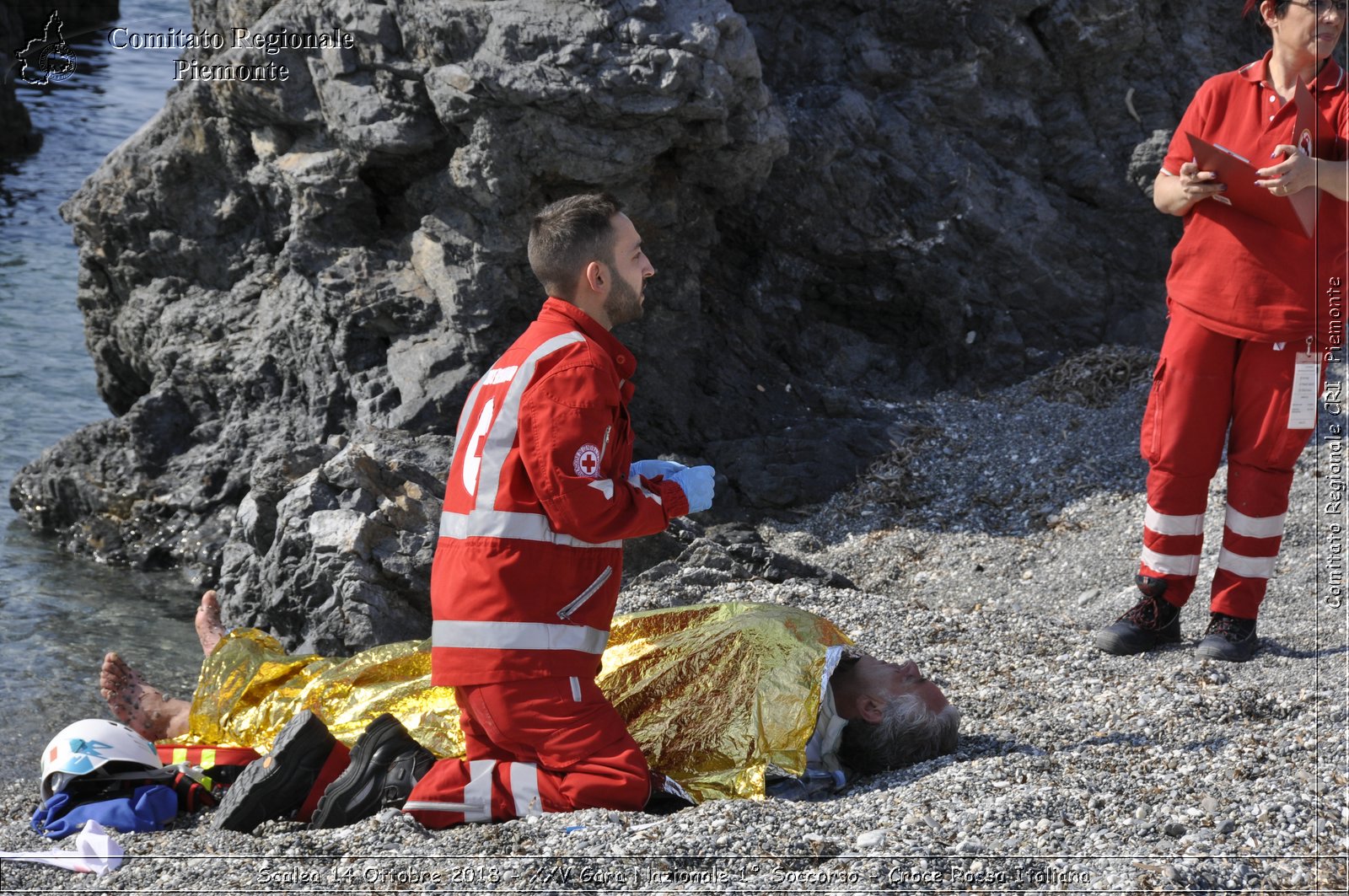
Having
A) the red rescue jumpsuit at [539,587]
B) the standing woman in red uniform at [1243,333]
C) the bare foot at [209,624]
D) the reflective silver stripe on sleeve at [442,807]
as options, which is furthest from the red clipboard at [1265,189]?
the bare foot at [209,624]

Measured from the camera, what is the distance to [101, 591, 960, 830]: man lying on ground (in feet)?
11.8

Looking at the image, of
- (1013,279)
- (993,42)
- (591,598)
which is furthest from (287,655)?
(993,42)

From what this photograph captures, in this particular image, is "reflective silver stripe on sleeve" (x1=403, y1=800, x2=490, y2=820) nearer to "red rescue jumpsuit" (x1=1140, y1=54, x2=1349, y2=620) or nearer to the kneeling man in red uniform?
the kneeling man in red uniform

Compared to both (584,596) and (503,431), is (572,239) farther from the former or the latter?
(584,596)

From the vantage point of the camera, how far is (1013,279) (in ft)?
26.3

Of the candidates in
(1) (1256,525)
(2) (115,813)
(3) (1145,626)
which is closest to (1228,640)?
(3) (1145,626)

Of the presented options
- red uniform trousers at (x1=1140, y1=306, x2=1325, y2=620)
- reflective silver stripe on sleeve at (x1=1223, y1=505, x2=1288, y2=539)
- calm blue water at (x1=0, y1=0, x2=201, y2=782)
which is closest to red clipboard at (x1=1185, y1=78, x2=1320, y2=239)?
red uniform trousers at (x1=1140, y1=306, x2=1325, y2=620)

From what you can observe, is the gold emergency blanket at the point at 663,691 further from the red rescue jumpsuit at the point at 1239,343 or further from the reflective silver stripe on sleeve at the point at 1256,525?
the reflective silver stripe on sleeve at the point at 1256,525

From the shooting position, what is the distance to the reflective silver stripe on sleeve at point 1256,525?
4.59 meters

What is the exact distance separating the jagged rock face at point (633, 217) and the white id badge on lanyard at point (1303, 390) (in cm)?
284

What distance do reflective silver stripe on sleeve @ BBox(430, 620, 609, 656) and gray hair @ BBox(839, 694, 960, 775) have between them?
970 millimetres

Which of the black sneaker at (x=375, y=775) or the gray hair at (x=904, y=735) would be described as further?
the gray hair at (x=904, y=735)

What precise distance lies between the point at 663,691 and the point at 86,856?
1739mm

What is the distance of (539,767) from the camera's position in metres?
3.50
